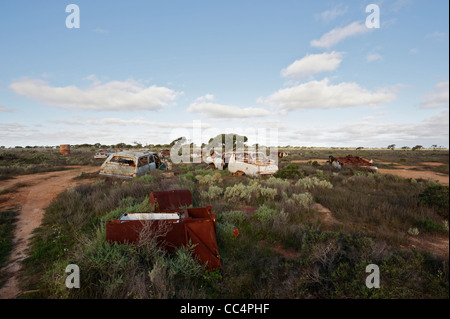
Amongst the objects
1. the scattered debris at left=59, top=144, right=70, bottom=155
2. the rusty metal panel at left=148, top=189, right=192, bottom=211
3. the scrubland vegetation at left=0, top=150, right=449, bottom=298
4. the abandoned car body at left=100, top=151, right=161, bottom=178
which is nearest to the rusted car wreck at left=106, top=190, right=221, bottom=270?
the scrubland vegetation at left=0, top=150, right=449, bottom=298

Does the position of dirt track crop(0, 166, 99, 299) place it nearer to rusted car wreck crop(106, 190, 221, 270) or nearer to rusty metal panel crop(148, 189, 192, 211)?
rusted car wreck crop(106, 190, 221, 270)

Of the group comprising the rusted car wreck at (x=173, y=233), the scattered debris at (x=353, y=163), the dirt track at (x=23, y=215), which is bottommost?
the dirt track at (x=23, y=215)

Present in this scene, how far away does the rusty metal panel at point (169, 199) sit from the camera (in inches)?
224

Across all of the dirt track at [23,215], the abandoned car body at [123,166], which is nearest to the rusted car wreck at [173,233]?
the dirt track at [23,215]

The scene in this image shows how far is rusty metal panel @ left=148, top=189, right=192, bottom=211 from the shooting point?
18.7ft

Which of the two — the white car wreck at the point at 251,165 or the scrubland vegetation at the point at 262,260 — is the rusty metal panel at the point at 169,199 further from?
the white car wreck at the point at 251,165

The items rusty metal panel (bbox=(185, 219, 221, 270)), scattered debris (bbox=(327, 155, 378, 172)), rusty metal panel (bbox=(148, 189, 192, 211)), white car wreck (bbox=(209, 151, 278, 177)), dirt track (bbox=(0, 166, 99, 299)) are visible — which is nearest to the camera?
dirt track (bbox=(0, 166, 99, 299))

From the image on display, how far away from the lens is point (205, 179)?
1072 cm

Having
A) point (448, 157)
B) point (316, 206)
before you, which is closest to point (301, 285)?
point (448, 157)

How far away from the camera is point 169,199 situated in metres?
5.96

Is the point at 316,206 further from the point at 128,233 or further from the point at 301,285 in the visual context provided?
the point at 128,233

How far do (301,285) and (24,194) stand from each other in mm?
11244

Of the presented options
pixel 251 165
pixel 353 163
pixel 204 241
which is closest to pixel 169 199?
pixel 204 241
